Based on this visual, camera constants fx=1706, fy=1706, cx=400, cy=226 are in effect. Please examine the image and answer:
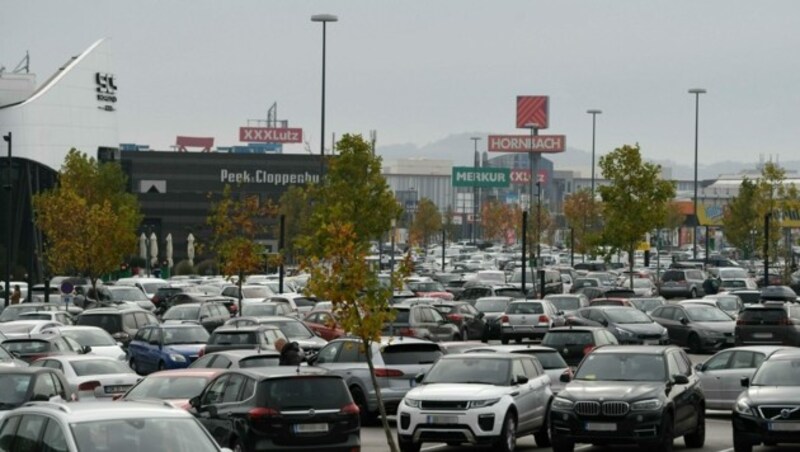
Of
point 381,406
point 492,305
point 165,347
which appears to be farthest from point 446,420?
point 492,305

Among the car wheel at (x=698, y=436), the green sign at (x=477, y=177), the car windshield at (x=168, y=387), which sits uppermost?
the green sign at (x=477, y=177)

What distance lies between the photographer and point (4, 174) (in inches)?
4643

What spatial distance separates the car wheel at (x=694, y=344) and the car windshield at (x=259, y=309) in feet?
40.7

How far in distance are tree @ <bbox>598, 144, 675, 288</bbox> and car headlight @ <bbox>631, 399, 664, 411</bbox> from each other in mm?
45585

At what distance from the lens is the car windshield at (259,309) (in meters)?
51.3

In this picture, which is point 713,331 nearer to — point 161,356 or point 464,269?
point 161,356

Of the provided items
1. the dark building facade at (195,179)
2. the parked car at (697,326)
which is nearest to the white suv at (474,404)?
the parked car at (697,326)

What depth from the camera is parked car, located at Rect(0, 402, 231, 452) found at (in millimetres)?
13500

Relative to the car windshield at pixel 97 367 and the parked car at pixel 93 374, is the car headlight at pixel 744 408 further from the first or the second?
the car windshield at pixel 97 367

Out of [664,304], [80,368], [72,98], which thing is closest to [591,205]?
[72,98]

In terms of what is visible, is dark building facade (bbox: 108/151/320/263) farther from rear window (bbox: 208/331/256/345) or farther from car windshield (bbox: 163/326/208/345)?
rear window (bbox: 208/331/256/345)

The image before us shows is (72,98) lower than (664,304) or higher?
higher

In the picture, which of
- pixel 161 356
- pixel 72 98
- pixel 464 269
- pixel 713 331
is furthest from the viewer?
pixel 72 98

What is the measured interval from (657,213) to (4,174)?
61669 mm
